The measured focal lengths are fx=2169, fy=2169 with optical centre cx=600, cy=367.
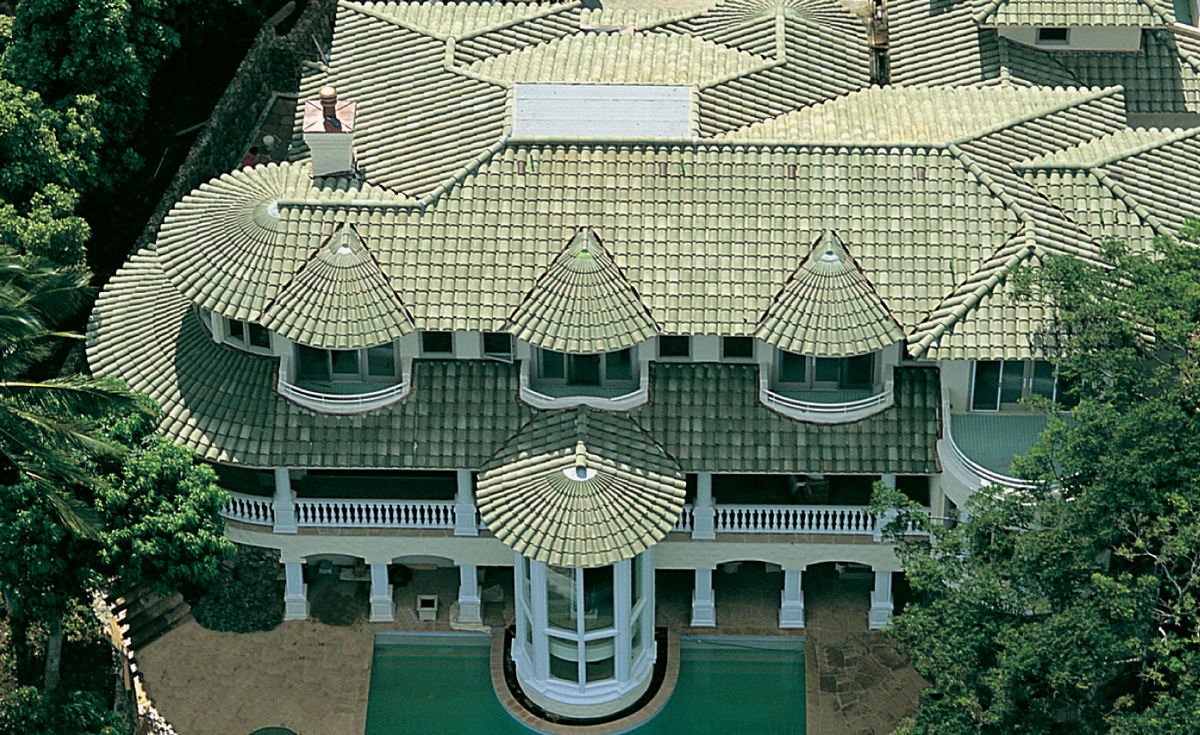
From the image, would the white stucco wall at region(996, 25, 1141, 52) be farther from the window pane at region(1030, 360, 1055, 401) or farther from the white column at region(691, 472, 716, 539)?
the white column at region(691, 472, 716, 539)

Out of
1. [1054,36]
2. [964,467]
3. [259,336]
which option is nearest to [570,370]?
[259,336]

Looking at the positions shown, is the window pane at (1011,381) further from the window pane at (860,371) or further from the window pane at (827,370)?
the window pane at (827,370)

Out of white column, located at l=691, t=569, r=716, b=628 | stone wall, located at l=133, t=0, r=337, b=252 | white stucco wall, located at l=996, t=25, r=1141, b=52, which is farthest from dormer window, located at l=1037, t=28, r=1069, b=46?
stone wall, located at l=133, t=0, r=337, b=252

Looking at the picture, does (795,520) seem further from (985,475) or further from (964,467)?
(985,475)

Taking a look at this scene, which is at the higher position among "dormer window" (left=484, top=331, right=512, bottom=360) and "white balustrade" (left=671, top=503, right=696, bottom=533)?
"dormer window" (left=484, top=331, right=512, bottom=360)

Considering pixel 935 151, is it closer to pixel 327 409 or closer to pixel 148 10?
pixel 327 409

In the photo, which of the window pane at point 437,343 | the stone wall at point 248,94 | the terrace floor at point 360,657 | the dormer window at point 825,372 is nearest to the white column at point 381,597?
the terrace floor at point 360,657
